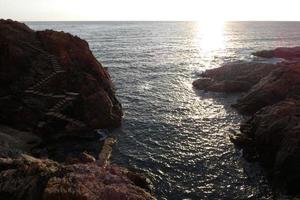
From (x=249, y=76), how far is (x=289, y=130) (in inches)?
1256

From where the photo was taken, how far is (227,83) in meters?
59.3

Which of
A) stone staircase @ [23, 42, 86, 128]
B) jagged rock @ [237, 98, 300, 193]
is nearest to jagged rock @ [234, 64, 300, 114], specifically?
jagged rock @ [237, 98, 300, 193]

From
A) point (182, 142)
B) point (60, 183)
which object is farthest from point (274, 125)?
point (60, 183)

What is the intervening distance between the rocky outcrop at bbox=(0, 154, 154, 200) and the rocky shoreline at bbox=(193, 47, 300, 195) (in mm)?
11845

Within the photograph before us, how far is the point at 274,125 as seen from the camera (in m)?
33.4

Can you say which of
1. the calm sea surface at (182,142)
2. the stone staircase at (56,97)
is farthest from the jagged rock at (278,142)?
the stone staircase at (56,97)

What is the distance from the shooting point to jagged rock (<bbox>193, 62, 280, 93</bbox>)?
193 ft

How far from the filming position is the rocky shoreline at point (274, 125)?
28453 millimetres

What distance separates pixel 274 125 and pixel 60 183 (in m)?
21.8

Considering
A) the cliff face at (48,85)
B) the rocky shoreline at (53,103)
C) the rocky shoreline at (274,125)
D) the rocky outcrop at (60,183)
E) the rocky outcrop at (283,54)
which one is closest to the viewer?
the rocky outcrop at (60,183)

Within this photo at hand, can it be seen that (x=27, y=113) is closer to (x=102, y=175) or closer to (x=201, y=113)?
(x=102, y=175)

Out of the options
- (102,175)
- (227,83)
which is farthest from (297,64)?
(102,175)

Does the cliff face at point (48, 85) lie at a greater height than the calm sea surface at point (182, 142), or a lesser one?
greater

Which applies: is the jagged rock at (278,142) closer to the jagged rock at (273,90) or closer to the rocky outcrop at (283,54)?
the jagged rock at (273,90)
